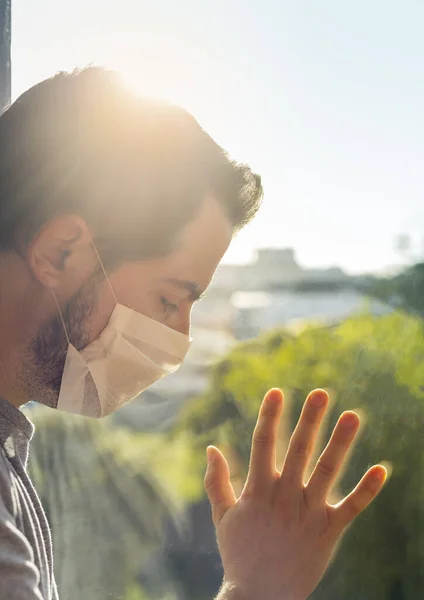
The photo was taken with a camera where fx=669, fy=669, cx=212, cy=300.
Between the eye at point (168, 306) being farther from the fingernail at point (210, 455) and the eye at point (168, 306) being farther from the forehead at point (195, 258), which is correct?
the fingernail at point (210, 455)

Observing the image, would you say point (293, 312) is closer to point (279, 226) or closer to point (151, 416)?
point (279, 226)

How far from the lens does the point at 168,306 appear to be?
2.82ft

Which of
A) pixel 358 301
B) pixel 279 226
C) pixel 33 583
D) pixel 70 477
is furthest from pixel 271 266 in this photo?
pixel 33 583

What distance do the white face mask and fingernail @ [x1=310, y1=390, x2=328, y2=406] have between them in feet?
0.71

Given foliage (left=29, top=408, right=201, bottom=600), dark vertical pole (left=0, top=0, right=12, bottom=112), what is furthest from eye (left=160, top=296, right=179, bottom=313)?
→ dark vertical pole (left=0, top=0, right=12, bottom=112)

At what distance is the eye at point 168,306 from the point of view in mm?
852

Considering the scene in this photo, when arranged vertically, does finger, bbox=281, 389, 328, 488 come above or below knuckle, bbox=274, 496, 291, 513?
above

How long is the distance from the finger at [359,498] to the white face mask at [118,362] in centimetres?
29

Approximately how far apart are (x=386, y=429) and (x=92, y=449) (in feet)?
1.98

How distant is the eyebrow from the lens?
0.85 metres

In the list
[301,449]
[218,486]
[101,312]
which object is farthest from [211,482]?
[101,312]

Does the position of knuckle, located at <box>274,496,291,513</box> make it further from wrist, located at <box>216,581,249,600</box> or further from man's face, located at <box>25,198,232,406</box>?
man's face, located at <box>25,198,232,406</box>

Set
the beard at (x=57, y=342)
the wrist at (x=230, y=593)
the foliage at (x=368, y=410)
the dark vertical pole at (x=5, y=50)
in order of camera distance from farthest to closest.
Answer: the dark vertical pole at (x=5, y=50), the foliage at (x=368, y=410), the beard at (x=57, y=342), the wrist at (x=230, y=593)

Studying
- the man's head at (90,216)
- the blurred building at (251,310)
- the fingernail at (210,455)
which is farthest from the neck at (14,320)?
the blurred building at (251,310)
